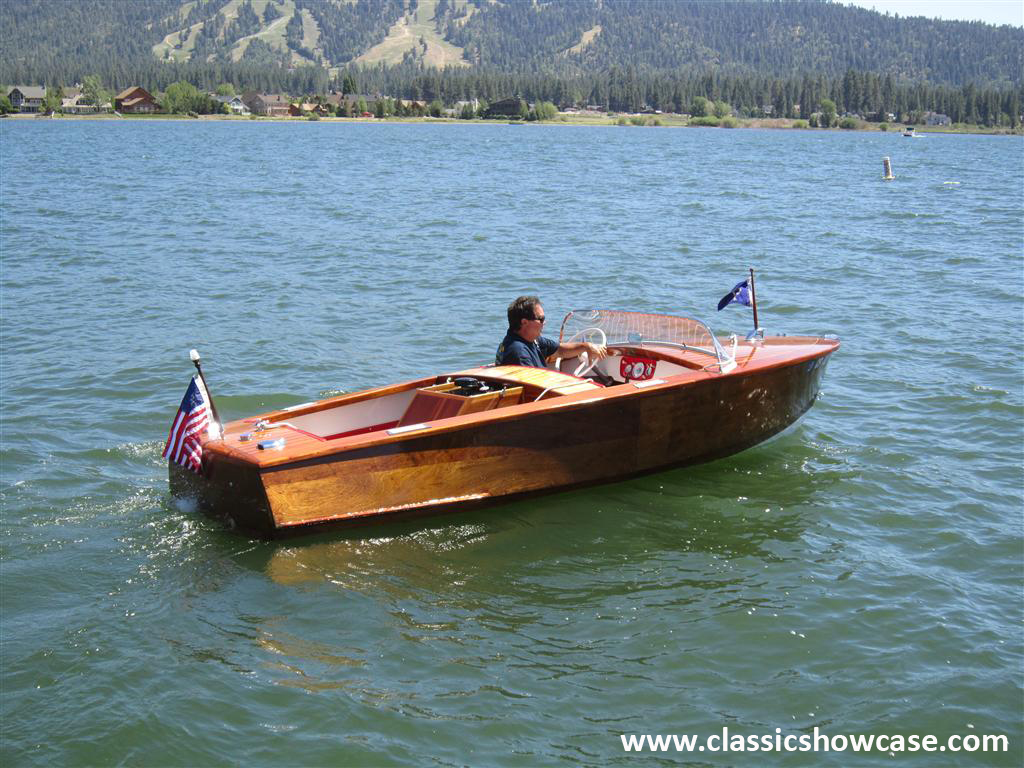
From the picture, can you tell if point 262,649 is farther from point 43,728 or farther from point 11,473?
point 11,473

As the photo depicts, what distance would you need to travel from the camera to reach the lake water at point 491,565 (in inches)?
249

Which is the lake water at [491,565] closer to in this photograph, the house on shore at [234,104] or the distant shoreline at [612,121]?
the distant shoreline at [612,121]

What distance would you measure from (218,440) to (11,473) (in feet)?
9.48

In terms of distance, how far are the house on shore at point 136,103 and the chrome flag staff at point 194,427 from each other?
556 feet

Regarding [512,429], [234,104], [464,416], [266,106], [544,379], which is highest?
[234,104]

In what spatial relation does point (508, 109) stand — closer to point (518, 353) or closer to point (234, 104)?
point (234, 104)

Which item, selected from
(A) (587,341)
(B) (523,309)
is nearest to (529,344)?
(B) (523,309)

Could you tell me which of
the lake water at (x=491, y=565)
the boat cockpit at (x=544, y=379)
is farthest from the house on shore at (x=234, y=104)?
the boat cockpit at (x=544, y=379)

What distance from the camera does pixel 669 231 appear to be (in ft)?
90.5

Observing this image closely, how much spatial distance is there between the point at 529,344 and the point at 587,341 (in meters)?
0.78

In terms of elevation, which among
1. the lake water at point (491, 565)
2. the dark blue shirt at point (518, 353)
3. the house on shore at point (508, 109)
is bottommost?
the lake water at point (491, 565)

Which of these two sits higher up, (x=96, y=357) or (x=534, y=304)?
(x=534, y=304)

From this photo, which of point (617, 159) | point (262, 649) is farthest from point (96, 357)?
point (617, 159)

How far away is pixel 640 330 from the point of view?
34.4 ft
